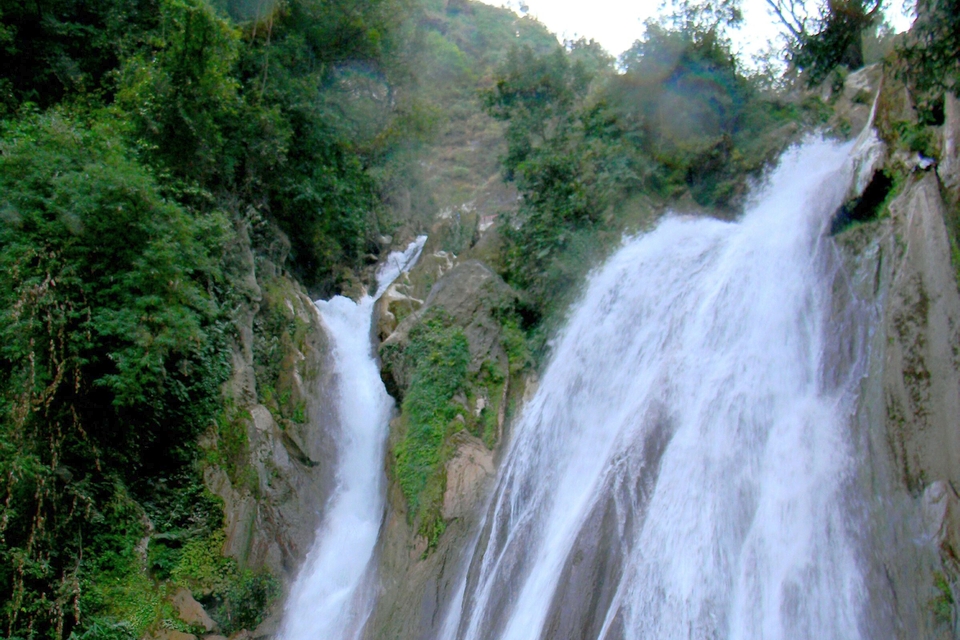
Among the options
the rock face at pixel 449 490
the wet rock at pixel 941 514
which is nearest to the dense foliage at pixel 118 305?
the rock face at pixel 449 490

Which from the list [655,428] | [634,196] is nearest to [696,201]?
[634,196]

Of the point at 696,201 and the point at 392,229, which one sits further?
the point at 392,229

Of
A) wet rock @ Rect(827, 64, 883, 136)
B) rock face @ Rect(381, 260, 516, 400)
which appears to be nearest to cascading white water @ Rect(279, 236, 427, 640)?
rock face @ Rect(381, 260, 516, 400)

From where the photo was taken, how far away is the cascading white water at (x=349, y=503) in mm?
12492

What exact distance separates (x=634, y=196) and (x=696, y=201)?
71.1 inches

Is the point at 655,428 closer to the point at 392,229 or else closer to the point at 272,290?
the point at 272,290

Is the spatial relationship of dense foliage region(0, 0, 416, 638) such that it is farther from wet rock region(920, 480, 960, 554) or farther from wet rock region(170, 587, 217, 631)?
wet rock region(920, 480, 960, 554)

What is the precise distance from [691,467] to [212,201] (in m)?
11.3

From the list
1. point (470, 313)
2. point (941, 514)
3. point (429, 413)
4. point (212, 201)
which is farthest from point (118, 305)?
point (941, 514)

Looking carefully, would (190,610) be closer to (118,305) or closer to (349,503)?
(349,503)

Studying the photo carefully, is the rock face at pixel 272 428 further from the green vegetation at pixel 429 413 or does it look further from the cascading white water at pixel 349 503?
the green vegetation at pixel 429 413

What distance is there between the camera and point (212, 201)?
15.0 metres

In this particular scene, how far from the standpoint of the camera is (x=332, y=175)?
64.8ft

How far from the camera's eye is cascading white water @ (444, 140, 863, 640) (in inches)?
295
